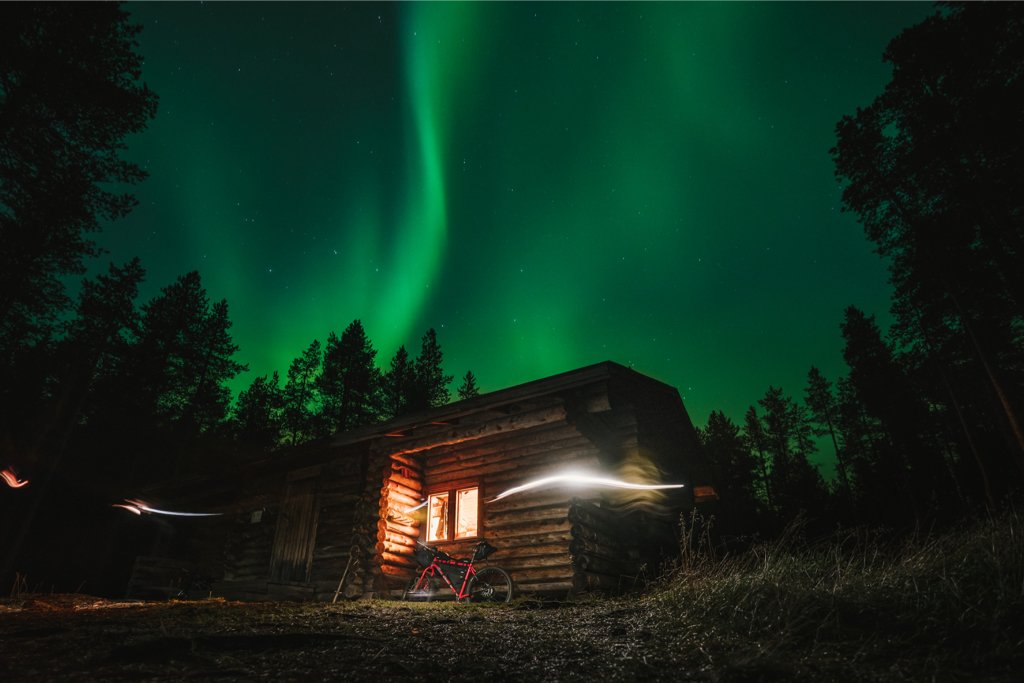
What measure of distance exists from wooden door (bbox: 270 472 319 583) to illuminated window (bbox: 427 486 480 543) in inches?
133

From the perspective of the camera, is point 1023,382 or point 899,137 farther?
point 1023,382

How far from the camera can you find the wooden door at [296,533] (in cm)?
1316

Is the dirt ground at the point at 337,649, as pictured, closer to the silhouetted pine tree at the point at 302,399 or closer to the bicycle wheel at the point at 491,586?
the bicycle wheel at the point at 491,586

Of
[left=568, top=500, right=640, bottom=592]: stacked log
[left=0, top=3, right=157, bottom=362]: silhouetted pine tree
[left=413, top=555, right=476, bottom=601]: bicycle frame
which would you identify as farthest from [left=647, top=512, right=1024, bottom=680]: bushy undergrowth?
[left=0, top=3, right=157, bottom=362]: silhouetted pine tree

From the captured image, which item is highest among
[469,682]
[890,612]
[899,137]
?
[899,137]

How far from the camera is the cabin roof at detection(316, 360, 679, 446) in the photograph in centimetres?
947

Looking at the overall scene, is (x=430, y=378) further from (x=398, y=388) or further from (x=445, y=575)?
(x=445, y=575)

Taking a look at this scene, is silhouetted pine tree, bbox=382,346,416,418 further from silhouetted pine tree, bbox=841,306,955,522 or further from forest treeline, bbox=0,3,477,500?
silhouetted pine tree, bbox=841,306,955,522

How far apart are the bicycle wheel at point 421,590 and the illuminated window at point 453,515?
1.39m

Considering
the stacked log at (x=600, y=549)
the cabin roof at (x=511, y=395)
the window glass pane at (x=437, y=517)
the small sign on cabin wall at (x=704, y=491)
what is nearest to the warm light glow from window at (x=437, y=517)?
the window glass pane at (x=437, y=517)

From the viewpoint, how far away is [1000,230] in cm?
1259

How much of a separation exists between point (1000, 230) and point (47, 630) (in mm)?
19700

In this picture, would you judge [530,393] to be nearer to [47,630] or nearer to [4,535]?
[47,630]

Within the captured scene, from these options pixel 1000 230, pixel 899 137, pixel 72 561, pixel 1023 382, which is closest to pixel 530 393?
pixel 1000 230
